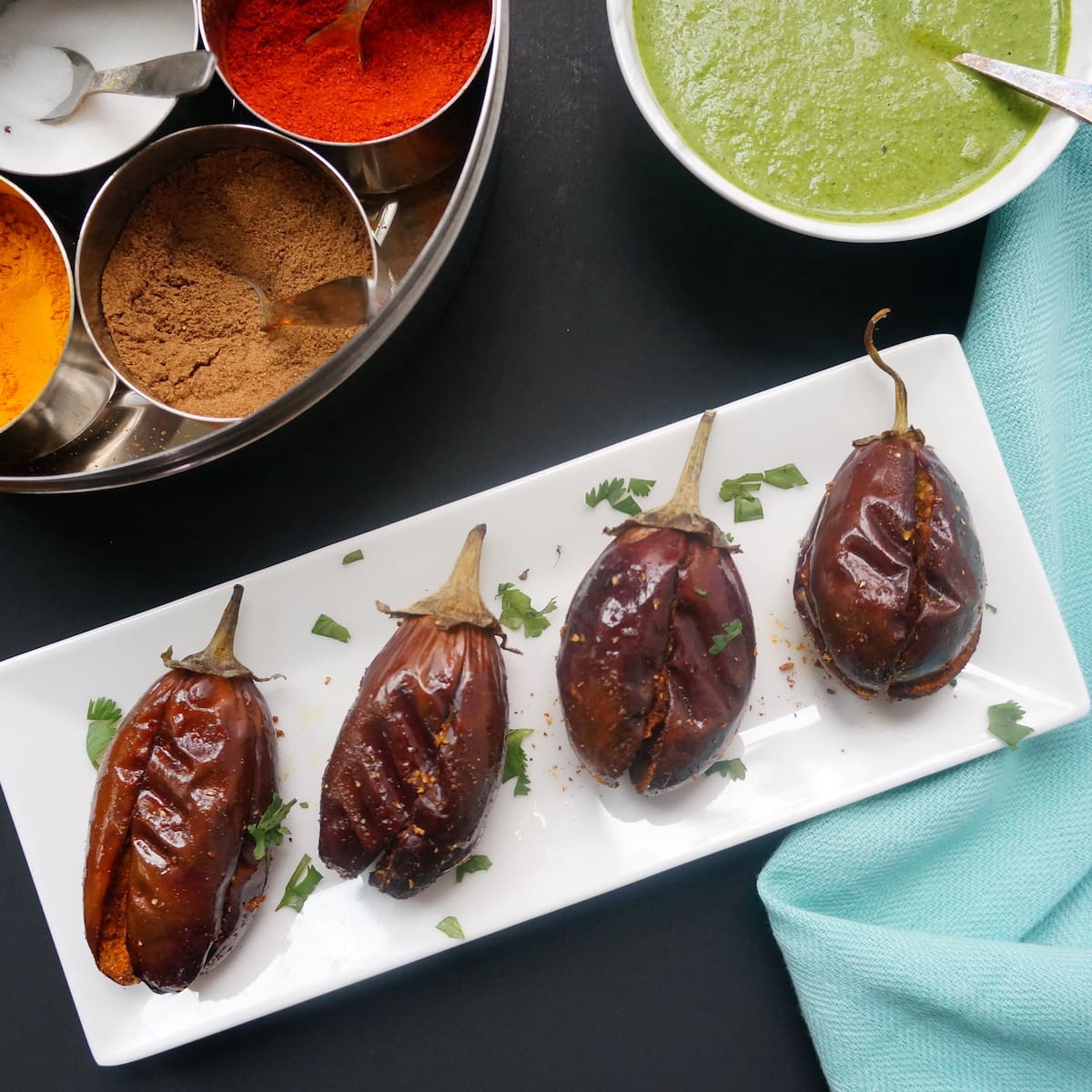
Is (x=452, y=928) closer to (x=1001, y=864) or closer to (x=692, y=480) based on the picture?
(x=692, y=480)

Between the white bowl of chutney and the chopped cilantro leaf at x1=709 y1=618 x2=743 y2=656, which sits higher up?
the white bowl of chutney

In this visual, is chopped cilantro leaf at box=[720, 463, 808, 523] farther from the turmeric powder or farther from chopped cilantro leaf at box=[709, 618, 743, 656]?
the turmeric powder

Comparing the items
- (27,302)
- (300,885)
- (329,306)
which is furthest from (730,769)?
(27,302)

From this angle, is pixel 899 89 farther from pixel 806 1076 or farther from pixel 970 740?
pixel 806 1076

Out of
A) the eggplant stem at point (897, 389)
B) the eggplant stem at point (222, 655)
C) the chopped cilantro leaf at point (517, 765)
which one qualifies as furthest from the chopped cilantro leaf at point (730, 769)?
the eggplant stem at point (222, 655)

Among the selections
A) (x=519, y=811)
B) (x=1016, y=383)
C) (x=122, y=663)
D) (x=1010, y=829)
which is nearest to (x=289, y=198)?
(x=122, y=663)

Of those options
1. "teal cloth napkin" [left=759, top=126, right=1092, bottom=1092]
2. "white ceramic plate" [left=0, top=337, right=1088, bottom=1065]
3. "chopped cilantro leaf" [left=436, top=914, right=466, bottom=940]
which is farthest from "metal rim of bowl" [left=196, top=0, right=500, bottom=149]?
"chopped cilantro leaf" [left=436, top=914, right=466, bottom=940]
